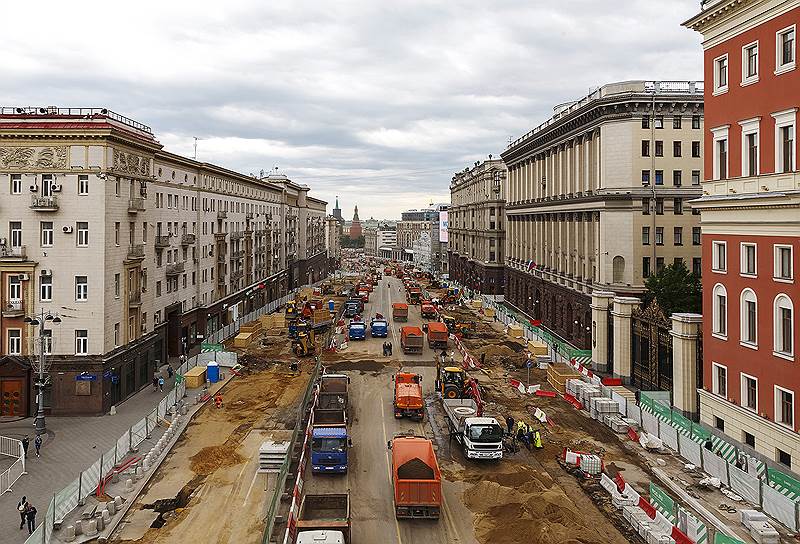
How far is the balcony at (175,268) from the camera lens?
55750 mm

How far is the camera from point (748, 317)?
3022 cm

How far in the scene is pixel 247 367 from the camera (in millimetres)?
55500

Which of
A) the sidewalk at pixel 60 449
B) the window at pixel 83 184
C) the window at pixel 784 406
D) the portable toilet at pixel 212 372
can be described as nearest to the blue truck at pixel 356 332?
the portable toilet at pixel 212 372

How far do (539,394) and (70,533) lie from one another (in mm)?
31975

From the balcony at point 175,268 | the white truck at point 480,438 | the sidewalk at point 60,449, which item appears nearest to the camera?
the sidewalk at point 60,449

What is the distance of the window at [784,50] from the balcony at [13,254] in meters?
45.4

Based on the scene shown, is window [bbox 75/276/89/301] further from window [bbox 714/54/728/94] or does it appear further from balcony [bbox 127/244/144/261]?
window [bbox 714/54/728/94]

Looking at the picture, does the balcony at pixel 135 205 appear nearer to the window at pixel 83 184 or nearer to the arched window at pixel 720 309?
the window at pixel 83 184

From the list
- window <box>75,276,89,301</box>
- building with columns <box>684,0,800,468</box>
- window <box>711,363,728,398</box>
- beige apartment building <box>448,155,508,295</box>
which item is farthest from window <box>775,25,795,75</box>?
beige apartment building <box>448,155,508,295</box>

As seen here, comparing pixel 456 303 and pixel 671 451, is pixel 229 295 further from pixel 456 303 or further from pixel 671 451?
pixel 671 451

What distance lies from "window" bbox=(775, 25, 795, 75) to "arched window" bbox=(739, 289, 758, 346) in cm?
1058

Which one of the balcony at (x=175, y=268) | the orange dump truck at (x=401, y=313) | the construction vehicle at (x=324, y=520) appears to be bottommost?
the construction vehicle at (x=324, y=520)

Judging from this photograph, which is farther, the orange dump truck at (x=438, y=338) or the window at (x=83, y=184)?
the orange dump truck at (x=438, y=338)

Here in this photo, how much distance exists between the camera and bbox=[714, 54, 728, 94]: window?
31.9 metres
